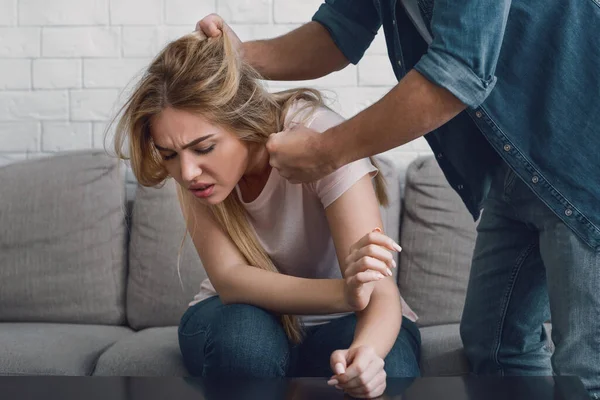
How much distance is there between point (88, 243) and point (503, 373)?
4.09ft

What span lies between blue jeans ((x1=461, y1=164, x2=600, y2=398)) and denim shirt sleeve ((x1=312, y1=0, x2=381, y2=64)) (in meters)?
0.36

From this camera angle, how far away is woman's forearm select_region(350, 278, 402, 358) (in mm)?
1297

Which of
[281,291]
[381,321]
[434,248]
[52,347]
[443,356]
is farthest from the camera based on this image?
[434,248]

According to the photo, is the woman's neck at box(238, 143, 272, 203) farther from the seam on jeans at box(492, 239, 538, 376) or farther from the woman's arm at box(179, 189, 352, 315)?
the seam on jeans at box(492, 239, 538, 376)

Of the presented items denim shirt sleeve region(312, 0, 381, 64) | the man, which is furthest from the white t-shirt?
the man

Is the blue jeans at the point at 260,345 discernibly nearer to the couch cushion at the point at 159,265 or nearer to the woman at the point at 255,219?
the woman at the point at 255,219

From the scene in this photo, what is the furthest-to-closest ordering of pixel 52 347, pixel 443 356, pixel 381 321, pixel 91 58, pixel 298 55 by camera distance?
pixel 91 58 < pixel 52 347 < pixel 443 356 < pixel 298 55 < pixel 381 321

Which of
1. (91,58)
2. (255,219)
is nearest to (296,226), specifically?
(255,219)

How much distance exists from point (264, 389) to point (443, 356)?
79 centimetres

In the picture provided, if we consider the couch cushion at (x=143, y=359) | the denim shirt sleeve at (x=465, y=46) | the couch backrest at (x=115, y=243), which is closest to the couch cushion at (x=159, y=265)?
the couch backrest at (x=115, y=243)

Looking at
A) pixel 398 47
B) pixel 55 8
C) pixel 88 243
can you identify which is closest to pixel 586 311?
pixel 398 47

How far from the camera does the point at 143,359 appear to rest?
180 cm

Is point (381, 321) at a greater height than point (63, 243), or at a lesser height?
greater

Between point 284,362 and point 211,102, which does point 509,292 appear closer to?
point 284,362
